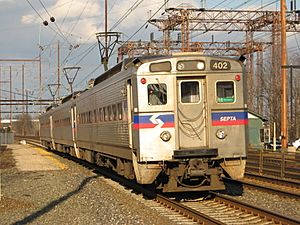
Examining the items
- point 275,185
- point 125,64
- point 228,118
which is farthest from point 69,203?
point 275,185

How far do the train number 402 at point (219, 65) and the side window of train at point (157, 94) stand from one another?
3.85ft

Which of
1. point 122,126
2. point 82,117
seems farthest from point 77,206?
point 82,117

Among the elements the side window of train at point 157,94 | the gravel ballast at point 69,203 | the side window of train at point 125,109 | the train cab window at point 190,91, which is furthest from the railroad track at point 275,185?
the side window of train at point 125,109

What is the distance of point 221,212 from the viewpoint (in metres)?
11.4

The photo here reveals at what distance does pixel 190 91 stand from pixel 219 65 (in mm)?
881

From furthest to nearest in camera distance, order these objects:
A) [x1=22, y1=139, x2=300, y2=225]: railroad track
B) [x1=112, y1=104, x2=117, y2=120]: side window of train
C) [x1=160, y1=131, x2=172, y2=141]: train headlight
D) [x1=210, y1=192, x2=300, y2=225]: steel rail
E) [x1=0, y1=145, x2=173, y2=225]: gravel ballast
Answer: [x1=112, y1=104, x2=117, y2=120]: side window of train < [x1=160, y1=131, x2=172, y2=141]: train headlight < [x1=0, y1=145, x2=173, y2=225]: gravel ballast < [x1=22, y1=139, x2=300, y2=225]: railroad track < [x1=210, y1=192, x2=300, y2=225]: steel rail

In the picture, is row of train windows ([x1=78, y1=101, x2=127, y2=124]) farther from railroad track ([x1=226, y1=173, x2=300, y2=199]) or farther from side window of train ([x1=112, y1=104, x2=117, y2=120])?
railroad track ([x1=226, y1=173, x2=300, y2=199])

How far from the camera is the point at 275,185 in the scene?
53.8ft

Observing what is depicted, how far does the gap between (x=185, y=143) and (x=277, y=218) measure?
9.99 ft

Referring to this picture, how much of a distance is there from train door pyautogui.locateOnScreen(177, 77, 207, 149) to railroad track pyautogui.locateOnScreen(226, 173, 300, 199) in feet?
8.49

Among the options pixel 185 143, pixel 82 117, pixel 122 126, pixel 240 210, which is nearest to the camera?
pixel 240 210

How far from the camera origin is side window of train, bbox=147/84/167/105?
12.3 metres

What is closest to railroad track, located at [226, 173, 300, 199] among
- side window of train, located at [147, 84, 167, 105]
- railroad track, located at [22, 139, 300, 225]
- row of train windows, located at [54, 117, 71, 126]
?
railroad track, located at [22, 139, 300, 225]

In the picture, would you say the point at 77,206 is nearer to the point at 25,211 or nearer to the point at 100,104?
the point at 25,211
